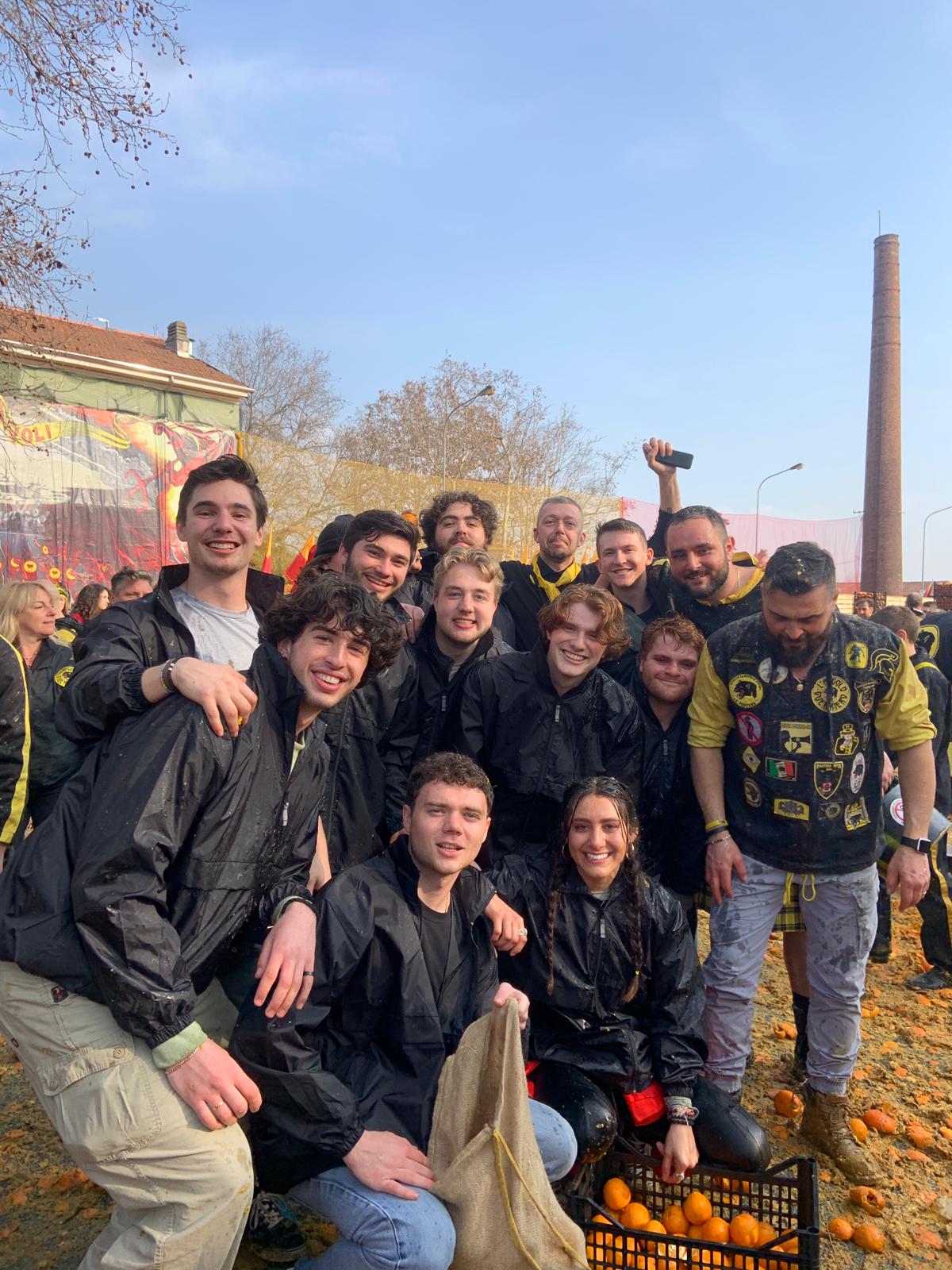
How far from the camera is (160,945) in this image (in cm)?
197

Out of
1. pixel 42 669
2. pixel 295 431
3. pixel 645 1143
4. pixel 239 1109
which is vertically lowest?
pixel 645 1143

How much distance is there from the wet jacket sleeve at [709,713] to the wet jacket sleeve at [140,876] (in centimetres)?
223

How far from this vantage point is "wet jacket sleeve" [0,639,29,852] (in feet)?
14.0

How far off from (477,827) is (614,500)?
68.9 feet

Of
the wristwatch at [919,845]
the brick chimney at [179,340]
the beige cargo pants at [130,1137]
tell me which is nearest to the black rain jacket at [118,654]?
the beige cargo pants at [130,1137]

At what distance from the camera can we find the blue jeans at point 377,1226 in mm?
2184

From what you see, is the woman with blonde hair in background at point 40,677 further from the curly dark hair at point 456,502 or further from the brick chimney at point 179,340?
the brick chimney at point 179,340

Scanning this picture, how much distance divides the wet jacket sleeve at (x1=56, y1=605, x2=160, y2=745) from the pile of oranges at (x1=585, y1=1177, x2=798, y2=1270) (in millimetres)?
2043

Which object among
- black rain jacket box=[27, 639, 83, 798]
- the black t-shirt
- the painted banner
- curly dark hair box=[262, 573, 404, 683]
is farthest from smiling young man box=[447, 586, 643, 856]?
the painted banner

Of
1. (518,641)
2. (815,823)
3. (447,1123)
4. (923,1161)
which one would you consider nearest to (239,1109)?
(447,1123)

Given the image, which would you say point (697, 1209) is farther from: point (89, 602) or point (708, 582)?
point (89, 602)

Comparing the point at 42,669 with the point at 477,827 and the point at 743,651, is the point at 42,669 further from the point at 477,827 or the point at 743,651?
the point at 743,651

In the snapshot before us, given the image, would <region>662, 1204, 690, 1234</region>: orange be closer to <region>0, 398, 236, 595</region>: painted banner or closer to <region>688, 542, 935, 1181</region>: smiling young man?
<region>688, 542, 935, 1181</region>: smiling young man

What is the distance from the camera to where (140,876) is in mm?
1954
